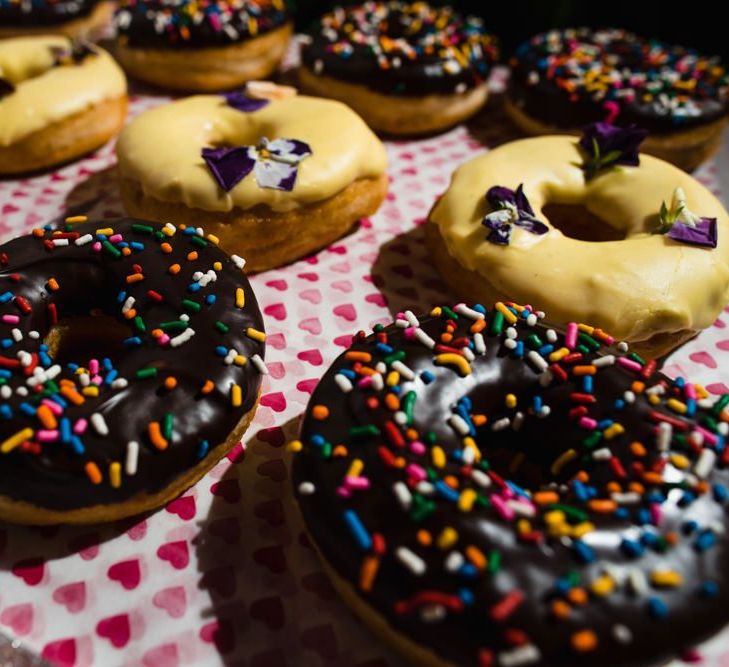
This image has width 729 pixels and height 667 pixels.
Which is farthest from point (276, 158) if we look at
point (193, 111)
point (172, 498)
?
point (172, 498)

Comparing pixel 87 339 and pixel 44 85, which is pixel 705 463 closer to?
pixel 87 339

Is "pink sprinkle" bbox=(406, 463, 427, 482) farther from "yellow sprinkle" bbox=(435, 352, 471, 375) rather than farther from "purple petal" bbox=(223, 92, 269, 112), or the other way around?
"purple petal" bbox=(223, 92, 269, 112)

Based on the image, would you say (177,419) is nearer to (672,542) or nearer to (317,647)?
(317,647)

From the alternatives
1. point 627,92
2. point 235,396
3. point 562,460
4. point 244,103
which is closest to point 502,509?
point 562,460

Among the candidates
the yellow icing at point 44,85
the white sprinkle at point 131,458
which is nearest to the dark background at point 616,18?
the yellow icing at point 44,85

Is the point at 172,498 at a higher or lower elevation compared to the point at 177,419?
lower

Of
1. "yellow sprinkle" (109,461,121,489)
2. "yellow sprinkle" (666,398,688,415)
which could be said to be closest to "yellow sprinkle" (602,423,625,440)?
"yellow sprinkle" (666,398,688,415)
